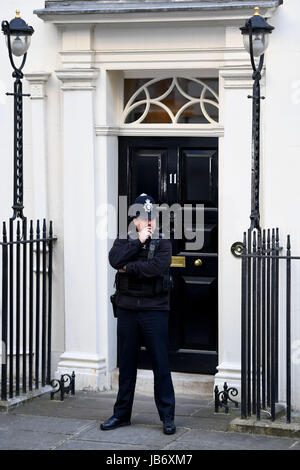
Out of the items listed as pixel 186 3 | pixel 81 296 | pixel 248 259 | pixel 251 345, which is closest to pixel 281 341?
pixel 251 345

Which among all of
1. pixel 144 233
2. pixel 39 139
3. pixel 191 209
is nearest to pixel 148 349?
pixel 144 233

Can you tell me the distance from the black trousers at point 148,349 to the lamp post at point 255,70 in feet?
3.71

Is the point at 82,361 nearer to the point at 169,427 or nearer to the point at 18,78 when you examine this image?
the point at 169,427

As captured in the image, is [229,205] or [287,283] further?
[229,205]

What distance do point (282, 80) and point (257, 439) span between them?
10.0 ft

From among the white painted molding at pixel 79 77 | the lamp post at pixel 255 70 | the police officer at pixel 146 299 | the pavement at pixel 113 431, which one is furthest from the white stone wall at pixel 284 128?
the white painted molding at pixel 79 77

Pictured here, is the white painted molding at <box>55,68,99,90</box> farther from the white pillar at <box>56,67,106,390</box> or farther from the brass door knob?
the brass door knob

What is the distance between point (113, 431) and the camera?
862 centimetres

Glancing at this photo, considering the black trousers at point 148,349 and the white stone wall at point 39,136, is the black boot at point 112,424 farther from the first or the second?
the white stone wall at point 39,136

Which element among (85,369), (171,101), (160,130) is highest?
(171,101)

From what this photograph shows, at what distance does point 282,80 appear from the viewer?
30.1 feet

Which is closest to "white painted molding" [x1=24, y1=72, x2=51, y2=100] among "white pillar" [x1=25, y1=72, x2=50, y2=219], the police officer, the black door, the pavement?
"white pillar" [x1=25, y1=72, x2=50, y2=219]

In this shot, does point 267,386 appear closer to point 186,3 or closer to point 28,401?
point 28,401

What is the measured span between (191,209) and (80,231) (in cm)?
107
